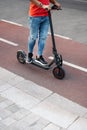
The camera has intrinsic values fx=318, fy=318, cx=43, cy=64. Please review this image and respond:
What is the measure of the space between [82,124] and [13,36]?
16.8 feet

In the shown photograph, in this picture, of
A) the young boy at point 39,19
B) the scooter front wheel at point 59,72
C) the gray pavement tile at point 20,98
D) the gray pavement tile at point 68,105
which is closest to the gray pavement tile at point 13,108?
the gray pavement tile at point 20,98

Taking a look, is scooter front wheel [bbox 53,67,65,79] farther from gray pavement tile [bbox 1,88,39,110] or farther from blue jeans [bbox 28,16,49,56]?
gray pavement tile [bbox 1,88,39,110]

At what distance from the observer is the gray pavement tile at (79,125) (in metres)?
5.16

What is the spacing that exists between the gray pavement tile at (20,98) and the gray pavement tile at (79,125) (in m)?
Result: 0.94

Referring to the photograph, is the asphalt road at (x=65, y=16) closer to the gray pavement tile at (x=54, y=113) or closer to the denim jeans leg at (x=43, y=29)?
the denim jeans leg at (x=43, y=29)

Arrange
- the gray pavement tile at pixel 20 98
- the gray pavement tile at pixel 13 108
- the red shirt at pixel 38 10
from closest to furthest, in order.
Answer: the gray pavement tile at pixel 13 108, the gray pavement tile at pixel 20 98, the red shirt at pixel 38 10

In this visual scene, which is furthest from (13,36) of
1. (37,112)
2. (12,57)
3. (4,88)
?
(37,112)

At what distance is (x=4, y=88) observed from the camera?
647 centimetres

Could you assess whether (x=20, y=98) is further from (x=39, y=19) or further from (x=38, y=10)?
(x=38, y=10)

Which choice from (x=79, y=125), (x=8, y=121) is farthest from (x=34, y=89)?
(x=79, y=125)

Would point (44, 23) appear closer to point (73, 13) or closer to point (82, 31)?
point (82, 31)

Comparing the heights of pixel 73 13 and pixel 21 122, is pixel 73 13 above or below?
below

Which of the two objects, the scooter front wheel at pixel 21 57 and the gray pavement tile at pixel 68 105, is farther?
the scooter front wheel at pixel 21 57

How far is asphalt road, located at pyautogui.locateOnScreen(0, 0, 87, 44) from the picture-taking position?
9.98m
